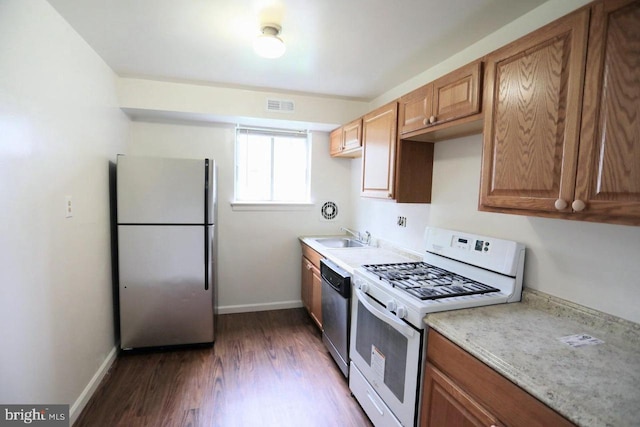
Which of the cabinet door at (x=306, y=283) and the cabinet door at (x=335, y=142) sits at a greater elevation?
the cabinet door at (x=335, y=142)

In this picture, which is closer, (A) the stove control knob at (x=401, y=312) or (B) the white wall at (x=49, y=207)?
(B) the white wall at (x=49, y=207)

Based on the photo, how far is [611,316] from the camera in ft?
4.01

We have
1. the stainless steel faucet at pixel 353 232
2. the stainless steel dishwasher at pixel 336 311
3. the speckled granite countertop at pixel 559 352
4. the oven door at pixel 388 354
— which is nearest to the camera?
the speckled granite countertop at pixel 559 352

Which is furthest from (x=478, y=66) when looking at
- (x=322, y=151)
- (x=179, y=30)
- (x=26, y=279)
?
(x=26, y=279)

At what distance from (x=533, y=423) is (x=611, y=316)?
0.71 metres

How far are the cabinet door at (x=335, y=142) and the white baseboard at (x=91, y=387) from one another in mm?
2751

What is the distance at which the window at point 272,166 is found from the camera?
3.33m

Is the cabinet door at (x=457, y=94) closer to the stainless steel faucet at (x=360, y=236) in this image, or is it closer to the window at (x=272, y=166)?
the stainless steel faucet at (x=360, y=236)

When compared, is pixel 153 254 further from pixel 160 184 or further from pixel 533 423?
pixel 533 423

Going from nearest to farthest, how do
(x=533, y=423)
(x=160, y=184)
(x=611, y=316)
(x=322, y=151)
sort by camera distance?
(x=533, y=423), (x=611, y=316), (x=160, y=184), (x=322, y=151)

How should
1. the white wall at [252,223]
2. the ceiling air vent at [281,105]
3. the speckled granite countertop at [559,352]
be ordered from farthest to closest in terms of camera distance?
the white wall at [252,223] → the ceiling air vent at [281,105] → the speckled granite countertop at [559,352]

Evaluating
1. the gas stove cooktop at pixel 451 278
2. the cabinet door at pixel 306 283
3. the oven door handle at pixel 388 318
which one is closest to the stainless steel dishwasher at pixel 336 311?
the gas stove cooktop at pixel 451 278

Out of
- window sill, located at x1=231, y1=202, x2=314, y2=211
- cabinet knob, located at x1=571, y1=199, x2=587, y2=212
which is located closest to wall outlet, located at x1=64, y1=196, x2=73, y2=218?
window sill, located at x1=231, y1=202, x2=314, y2=211

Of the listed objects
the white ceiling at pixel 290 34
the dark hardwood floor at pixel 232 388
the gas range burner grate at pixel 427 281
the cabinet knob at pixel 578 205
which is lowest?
the dark hardwood floor at pixel 232 388
